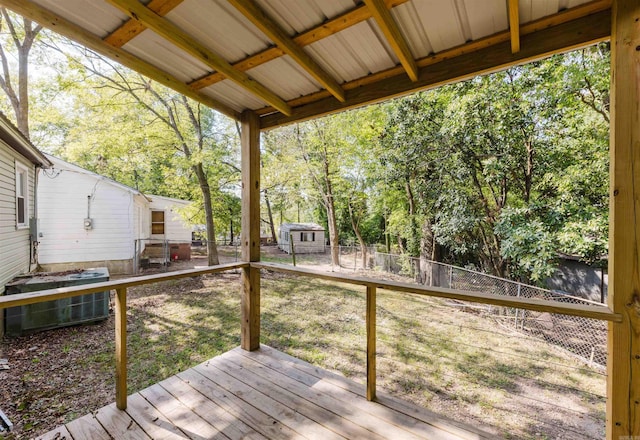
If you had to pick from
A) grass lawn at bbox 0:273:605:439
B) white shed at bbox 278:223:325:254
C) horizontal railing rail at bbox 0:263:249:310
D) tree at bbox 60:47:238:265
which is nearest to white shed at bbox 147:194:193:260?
tree at bbox 60:47:238:265

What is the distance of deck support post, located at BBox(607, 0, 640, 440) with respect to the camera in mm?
1355

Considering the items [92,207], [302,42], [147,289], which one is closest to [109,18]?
[302,42]

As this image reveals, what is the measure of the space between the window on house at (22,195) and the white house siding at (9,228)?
0.50 ft

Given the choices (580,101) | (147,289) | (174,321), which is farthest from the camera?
(147,289)

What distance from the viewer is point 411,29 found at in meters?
1.65

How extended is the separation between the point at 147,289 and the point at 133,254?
3006 mm

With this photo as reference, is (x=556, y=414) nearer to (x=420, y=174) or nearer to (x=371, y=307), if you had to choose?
(x=371, y=307)

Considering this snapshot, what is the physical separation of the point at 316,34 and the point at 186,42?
810 millimetres

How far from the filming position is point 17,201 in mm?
5496

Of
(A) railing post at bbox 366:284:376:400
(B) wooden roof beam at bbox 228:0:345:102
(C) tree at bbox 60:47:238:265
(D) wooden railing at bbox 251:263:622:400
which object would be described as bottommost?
(A) railing post at bbox 366:284:376:400

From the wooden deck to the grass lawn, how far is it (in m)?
1.17

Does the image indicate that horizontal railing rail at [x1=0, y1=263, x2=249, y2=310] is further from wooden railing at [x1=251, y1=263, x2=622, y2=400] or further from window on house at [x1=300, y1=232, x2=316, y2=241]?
window on house at [x1=300, y1=232, x2=316, y2=241]

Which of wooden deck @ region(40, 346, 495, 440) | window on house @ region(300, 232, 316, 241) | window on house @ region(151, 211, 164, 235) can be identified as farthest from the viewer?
window on house @ region(300, 232, 316, 241)

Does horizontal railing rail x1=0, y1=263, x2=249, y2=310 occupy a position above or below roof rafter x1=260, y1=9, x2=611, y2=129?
below
